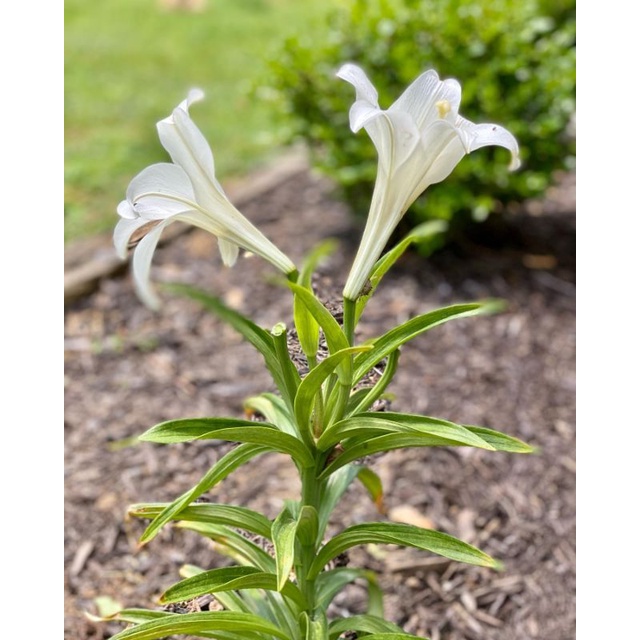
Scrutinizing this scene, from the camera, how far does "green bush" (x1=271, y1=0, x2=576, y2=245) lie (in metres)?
3.15

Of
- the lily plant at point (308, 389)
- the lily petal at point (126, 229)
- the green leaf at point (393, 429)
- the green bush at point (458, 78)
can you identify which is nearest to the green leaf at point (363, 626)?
the lily plant at point (308, 389)

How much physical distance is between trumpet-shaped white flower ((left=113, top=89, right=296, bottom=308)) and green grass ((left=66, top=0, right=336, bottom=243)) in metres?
2.39

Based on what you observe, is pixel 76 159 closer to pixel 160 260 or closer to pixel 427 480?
pixel 160 260

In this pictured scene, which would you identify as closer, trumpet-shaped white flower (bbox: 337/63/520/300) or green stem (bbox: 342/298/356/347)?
trumpet-shaped white flower (bbox: 337/63/520/300)

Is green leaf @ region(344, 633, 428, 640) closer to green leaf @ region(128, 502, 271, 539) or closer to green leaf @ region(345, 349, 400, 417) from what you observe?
green leaf @ region(128, 502, 271, 539)

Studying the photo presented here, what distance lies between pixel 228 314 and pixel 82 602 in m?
1.16

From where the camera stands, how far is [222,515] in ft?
4.30

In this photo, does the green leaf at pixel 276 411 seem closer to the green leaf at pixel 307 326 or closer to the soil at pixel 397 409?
the green leaf at pixel 307 326

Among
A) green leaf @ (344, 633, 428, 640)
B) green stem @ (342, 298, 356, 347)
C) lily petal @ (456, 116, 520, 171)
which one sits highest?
lily petal @ (456, 116, 520, 171)

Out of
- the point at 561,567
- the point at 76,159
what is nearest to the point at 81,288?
the point at 76,159

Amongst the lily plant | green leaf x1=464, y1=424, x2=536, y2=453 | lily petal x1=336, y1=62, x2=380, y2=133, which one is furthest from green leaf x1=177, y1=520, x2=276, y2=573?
lily petal x1=336, y1=62, x2=380, y2=133

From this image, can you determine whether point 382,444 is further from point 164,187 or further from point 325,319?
point 164,187

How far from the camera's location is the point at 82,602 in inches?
75.9

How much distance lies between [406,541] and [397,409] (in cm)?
133
